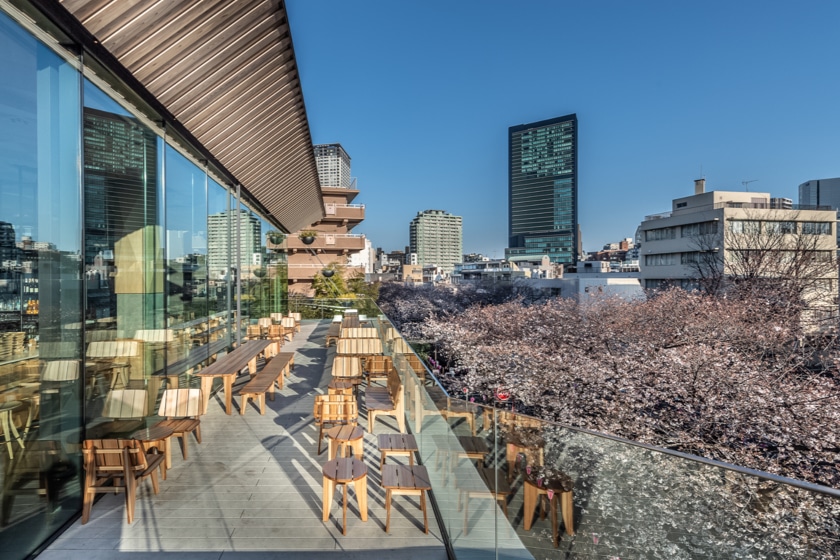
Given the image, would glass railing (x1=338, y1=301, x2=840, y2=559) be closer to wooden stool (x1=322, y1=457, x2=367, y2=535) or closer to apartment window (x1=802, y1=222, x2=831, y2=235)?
wooden stool (x1=322, y1=457, x2=367, y2=535)

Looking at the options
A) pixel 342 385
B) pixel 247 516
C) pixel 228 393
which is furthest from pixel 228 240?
pixel 247 516

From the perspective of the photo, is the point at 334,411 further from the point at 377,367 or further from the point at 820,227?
the point at 820,227

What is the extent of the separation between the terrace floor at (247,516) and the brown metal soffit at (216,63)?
4.15 metres

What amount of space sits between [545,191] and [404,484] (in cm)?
17485

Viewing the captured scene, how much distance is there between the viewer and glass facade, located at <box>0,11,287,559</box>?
3100mm

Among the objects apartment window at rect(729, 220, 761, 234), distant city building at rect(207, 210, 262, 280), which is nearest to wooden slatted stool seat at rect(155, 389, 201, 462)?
distant city building at rect(207, 210, 262, 280)

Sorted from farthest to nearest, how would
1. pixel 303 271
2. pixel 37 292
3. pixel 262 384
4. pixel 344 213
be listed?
pixel 344 213 → pixel 303 271 → pixel 262 384 → pixel 37 292

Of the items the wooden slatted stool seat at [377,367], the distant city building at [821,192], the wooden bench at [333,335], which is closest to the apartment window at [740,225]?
the wooden bench at [333,335]

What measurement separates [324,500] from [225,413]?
3.71 meters

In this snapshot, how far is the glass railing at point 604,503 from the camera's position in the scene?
2.13 metres

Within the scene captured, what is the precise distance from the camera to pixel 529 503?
8.48 ft

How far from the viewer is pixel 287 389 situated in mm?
7895

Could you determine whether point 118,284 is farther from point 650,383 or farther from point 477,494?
point 650,383

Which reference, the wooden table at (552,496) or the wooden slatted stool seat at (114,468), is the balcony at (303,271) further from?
the wooden table at (552,496)
